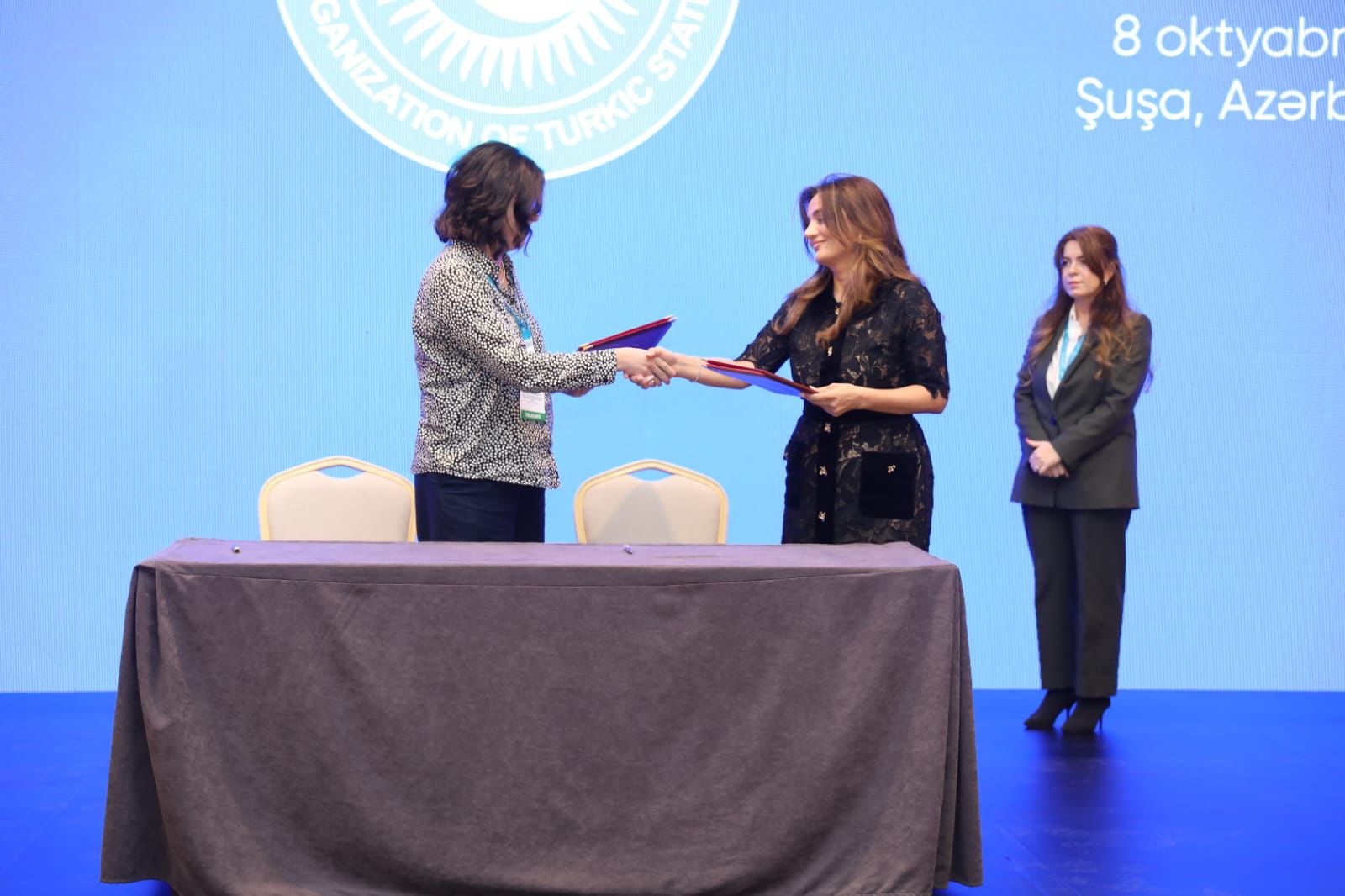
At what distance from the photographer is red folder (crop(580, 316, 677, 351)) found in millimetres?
2723

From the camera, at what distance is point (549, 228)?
414cm

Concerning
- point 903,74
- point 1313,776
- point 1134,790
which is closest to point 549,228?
point 903,74

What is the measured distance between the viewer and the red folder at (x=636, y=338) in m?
2.72

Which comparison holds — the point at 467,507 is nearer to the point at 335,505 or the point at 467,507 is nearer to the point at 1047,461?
the point at 335,505

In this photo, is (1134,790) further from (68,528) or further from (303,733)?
(68,528)

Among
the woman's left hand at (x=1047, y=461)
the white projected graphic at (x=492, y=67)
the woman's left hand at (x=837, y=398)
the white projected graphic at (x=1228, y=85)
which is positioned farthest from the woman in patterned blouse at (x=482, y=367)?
the white projected graphic at (x=1228, y=85)

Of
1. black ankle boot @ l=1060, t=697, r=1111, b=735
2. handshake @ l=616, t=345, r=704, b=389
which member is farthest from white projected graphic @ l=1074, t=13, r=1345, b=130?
handshake @ l=616, t=345, r=704, b=389

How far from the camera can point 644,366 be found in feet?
9.22

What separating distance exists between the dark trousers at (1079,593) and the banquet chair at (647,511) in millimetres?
1261

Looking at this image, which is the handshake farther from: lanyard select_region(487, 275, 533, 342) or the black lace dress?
the black lace dress

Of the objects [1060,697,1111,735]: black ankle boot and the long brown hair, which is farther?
[1060,697,1111,735]: black ankle boot

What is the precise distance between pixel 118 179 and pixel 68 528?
1093mm

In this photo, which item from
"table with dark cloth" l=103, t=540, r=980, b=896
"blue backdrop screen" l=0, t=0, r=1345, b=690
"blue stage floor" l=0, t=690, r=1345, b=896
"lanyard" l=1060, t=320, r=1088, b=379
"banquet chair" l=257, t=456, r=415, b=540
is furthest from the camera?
"blue backdrop screen" l=0, t=0, r=1345, b=690

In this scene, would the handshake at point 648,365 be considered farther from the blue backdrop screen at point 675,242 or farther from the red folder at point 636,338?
the blue backdrop screen at point 675,242
